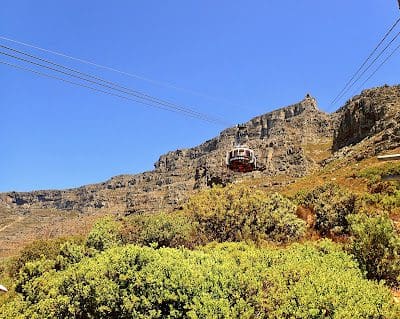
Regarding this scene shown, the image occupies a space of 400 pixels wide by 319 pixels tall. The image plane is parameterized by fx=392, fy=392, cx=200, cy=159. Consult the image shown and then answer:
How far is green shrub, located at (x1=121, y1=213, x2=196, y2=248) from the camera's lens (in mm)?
29297

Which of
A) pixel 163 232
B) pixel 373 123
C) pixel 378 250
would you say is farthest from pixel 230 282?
pixel 373 123

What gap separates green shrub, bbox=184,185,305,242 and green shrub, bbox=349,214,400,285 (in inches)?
309

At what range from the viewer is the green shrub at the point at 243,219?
26.0m

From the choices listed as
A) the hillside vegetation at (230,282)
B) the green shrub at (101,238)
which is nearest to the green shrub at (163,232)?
the green shrub at (101,238)

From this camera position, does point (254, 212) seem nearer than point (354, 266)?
No

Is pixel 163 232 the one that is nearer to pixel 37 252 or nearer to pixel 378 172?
pixel 37 252

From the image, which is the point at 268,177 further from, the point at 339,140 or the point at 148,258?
the point at 148,258

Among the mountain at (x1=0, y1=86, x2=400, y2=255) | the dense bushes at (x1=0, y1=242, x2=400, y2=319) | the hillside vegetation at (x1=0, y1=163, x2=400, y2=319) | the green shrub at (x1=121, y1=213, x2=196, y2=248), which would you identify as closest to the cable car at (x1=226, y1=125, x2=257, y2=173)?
the hillside vegetation at (x1=0, y1=163, x2=400, y2=319)

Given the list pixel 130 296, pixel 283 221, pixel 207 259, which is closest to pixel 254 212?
pixel 283 221

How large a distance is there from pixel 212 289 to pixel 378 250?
30.9 feet

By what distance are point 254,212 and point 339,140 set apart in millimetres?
85570

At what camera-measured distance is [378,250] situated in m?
17.8

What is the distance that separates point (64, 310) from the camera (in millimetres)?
14883

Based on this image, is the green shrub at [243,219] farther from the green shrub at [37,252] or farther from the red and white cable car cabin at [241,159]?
the green shrub at [37,252]
